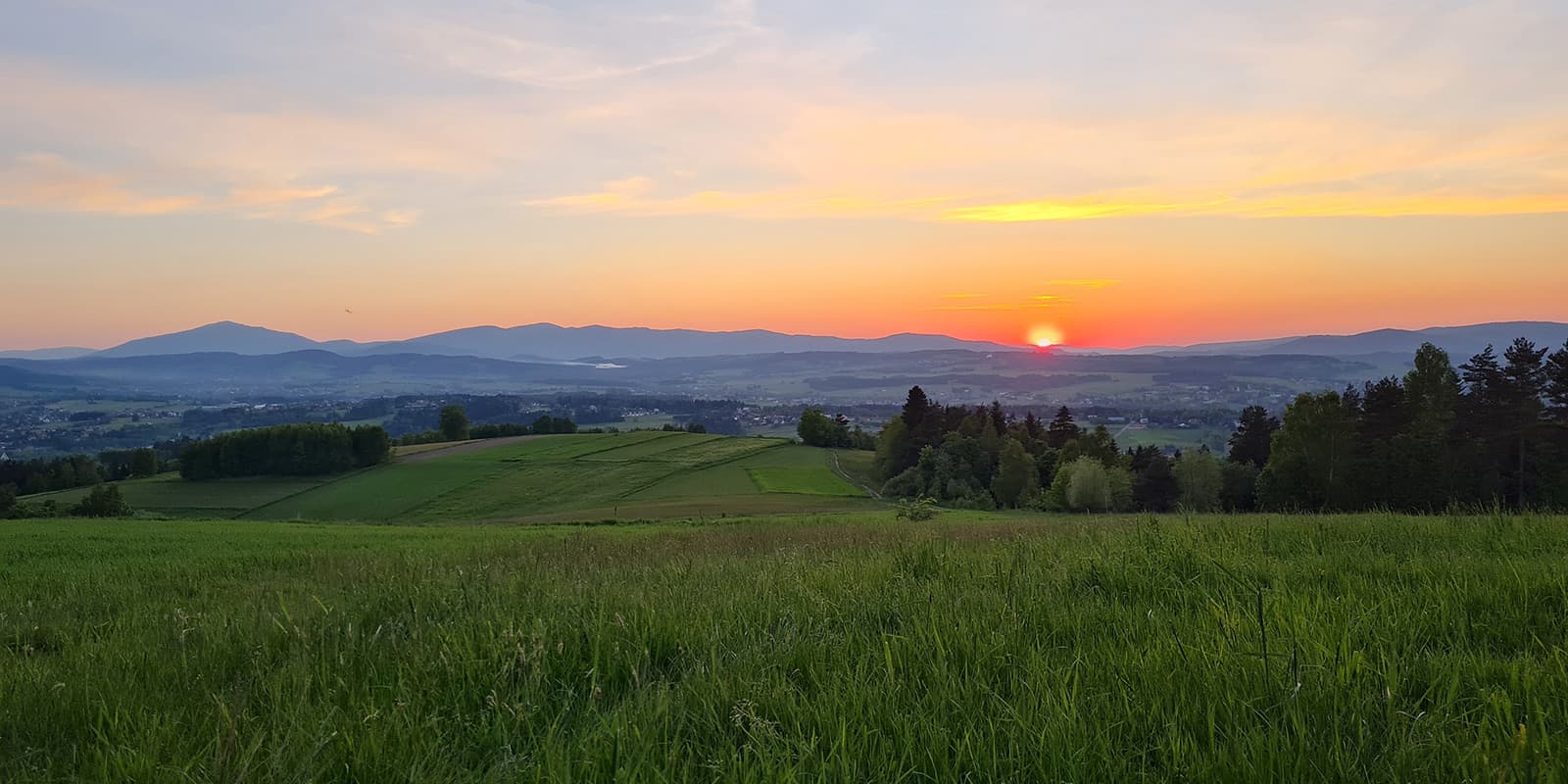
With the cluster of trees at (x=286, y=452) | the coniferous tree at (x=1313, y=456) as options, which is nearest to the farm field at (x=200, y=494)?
the cluster of trees at (x=286, y=452)

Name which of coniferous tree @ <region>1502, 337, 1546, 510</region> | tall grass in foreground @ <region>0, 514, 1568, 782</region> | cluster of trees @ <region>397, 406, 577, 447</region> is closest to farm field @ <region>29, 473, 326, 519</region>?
cluster of trees @ <region>397, 406, 577, 447</region>

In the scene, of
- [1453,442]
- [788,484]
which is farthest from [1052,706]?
[788,484]

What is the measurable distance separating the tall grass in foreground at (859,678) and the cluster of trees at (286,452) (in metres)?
94.9


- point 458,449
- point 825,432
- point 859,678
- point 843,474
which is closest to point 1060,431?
point 843,474

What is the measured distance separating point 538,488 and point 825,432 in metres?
50.5

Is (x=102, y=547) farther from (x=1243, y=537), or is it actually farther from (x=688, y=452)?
(x=688, y=452)

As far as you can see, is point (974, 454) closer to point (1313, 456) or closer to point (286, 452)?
point (1313, 456)

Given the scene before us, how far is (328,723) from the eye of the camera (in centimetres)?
262

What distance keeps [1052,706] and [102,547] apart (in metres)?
28.2

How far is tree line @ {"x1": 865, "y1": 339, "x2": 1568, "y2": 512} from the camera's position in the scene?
41.2 m

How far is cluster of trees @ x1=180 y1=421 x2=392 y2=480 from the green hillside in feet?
8.63

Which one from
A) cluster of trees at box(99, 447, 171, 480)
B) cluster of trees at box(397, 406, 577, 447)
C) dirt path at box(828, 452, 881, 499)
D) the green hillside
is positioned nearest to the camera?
the green hillside

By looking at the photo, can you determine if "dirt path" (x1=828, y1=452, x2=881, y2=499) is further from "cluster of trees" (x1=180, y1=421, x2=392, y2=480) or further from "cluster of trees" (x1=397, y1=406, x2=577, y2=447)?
"cluster of trees" (x1=180, y1=421, x2=392, y2=480)

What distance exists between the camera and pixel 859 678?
290cm
